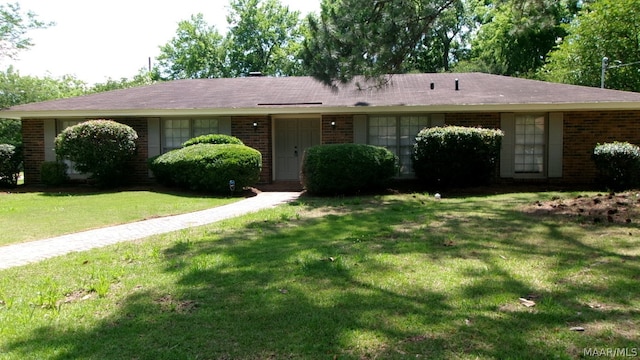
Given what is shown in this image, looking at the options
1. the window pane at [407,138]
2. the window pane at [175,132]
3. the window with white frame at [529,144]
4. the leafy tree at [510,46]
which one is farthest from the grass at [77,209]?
the leafy tree at [510,46]

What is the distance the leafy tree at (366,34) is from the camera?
34.2ft

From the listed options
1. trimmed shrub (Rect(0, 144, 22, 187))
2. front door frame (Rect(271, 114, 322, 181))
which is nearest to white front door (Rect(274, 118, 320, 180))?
front door frame (Rect(271, 114, 322, 181))

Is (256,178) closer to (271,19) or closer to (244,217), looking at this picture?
(244,217)

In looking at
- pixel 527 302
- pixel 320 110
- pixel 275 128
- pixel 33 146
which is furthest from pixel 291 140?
pixel 527 302

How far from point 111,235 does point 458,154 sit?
8072 millimetres

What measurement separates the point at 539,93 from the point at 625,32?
18488 millimetres

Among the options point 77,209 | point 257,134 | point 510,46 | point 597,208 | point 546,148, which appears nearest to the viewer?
point 597,208

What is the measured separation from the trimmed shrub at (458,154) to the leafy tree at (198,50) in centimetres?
3525

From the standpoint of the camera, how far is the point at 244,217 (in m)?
8.62

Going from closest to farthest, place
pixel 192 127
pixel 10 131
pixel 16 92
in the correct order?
pixel 192 127 < pixel 10 131 < pixel 16 92

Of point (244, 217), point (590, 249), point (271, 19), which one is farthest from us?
point (271, 19)

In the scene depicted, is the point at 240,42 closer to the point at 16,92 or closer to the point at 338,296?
the point at 16,92

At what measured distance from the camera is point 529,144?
538 inches

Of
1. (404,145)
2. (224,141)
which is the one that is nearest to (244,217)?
(224,141)
